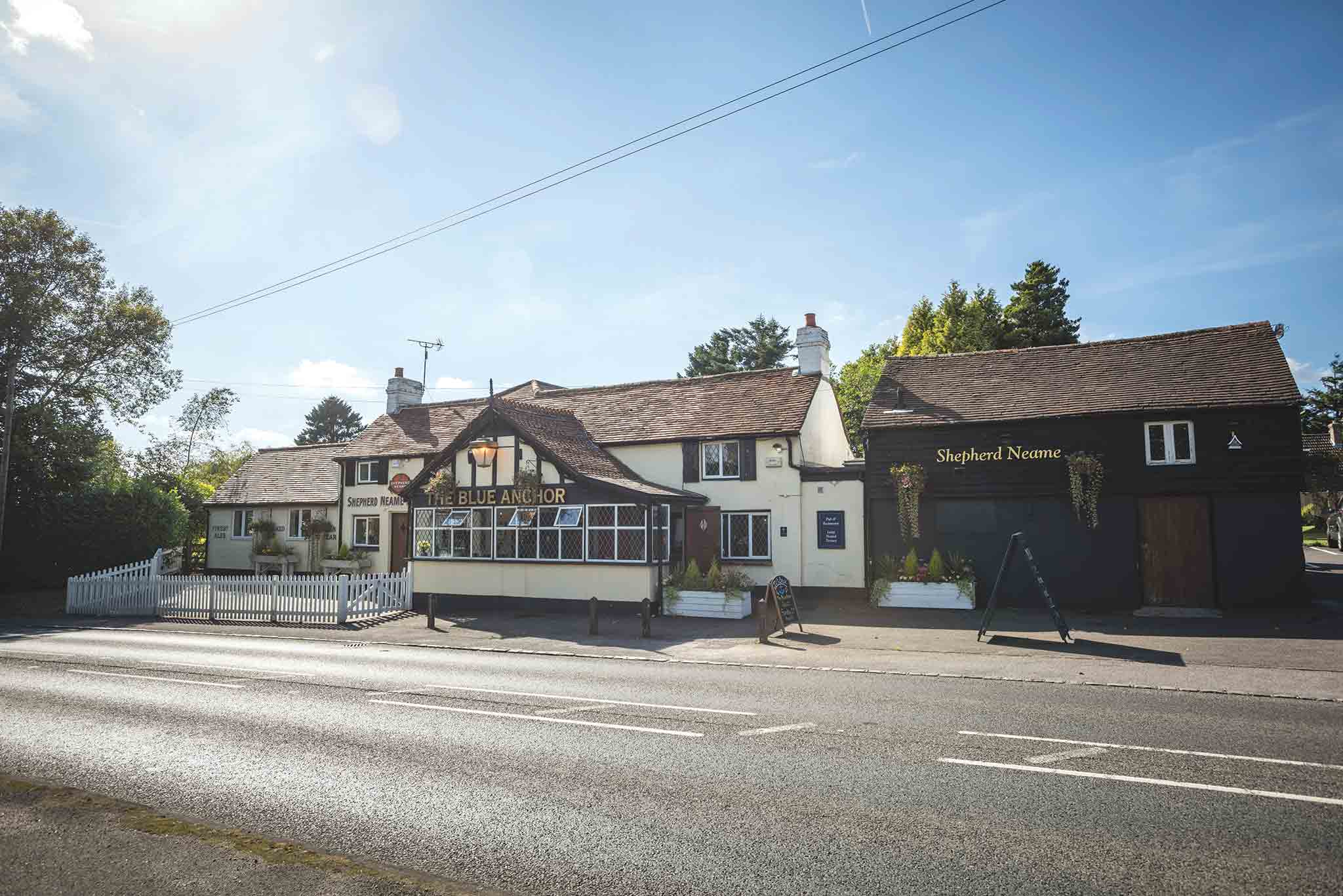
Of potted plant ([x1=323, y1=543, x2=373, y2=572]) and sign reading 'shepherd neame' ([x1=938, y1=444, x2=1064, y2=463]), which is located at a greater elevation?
sign reading 'shepherd neame' ([x1=938, y1=444, x2=1064, y2=463])

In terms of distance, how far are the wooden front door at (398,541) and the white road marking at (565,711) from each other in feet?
73.4

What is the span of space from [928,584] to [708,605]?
587 centimetres

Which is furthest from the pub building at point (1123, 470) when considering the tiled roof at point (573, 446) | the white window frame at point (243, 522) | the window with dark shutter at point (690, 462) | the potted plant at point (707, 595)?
the white window frame at point (243, 522)

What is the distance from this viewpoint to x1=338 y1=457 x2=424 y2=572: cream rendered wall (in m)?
29.5

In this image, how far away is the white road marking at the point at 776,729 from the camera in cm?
809

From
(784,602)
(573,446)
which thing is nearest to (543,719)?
(784,602)

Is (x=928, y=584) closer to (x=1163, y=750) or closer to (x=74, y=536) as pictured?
(x=1163, y=750)

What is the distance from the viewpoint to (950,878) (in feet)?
14.9

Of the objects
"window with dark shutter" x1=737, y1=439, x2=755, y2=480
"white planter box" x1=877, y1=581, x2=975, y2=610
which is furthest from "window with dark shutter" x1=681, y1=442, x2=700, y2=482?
"white planter box" x1=877, y1=581, x2=975, y2=610

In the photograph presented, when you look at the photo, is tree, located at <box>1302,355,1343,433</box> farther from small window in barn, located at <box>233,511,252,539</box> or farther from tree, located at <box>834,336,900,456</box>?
small window in barn, located at <box>233,511,252,539</box>

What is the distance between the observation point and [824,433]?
26.2 m

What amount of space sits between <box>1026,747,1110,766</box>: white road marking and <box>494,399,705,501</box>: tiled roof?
14192mm

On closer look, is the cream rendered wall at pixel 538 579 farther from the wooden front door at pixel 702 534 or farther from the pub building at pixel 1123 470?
the pub building at pixel 1123 470

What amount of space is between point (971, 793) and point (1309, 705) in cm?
643
